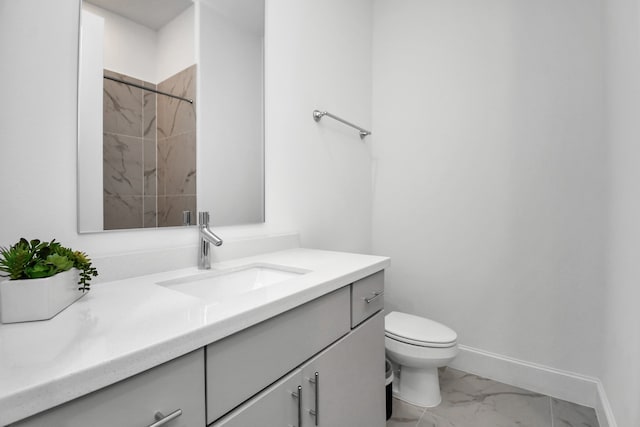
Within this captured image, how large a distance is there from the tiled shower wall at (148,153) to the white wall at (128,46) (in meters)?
0.03

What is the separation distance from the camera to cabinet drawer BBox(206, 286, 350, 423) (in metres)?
0.60

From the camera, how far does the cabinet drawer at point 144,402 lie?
42 centimetres

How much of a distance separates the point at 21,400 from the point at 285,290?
0.49m

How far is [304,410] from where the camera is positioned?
31.7 inches

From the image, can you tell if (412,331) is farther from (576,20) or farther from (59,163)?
(576,20)

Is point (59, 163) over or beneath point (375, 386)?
over

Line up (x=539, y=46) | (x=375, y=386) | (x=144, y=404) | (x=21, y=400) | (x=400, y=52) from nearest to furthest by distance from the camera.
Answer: (x=21, y=400)
(x=144, y=404)
(x=375, y=386)
(x=539, y=46)
(x=400, y=52)

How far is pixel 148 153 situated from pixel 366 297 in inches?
35.4

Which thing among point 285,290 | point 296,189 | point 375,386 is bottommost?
point 375,386

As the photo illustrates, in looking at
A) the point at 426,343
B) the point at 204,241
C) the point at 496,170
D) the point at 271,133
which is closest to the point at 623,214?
the point at 496,170

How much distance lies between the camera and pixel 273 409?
71cm

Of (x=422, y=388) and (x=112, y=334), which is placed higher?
(x=112, y=334)

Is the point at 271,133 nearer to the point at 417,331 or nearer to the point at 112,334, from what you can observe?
the point at 112,334

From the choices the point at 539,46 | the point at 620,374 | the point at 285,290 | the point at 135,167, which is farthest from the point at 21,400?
the point at 539,46
